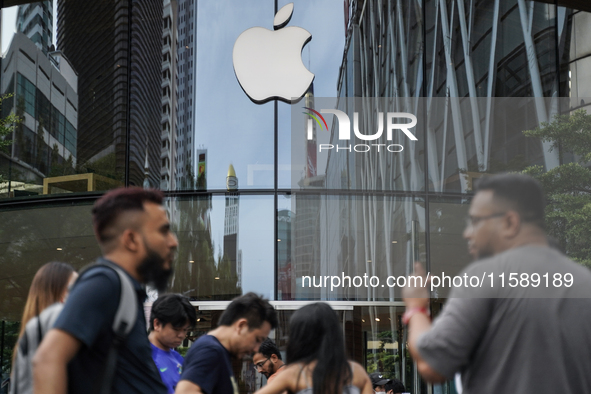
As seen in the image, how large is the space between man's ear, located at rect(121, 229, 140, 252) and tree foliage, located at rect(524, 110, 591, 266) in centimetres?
764

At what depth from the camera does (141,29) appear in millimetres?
11891

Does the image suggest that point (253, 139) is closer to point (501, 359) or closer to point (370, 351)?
point (370, 351)

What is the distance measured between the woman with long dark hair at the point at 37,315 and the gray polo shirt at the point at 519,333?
5.14 ft

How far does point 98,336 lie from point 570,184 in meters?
8.58

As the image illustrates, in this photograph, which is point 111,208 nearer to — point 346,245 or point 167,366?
point 167,366

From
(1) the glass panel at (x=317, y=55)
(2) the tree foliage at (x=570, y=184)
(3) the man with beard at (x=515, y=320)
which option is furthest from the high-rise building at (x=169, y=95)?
(3) the man with beard at (x=515, y=320)

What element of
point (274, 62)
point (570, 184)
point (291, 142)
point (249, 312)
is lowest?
point (249, 312)

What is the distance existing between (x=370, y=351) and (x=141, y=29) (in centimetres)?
681

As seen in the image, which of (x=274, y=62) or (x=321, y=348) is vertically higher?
(x=274, y=62)

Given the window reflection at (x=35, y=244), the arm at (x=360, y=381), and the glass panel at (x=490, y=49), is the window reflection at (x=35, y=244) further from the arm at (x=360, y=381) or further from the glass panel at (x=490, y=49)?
the arm at (x=360, y=381)

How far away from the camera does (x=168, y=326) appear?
4.26 meters

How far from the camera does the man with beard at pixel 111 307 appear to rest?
2.05m

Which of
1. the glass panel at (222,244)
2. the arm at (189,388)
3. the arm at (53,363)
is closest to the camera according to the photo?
the arm at (53,363)

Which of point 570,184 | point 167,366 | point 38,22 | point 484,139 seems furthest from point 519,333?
point 38,22
